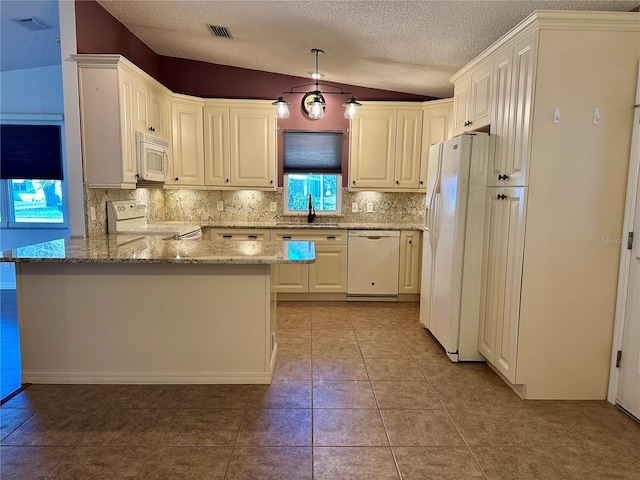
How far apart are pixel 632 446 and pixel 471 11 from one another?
270cm

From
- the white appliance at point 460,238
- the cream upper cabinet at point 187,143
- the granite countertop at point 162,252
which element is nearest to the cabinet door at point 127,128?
the granite countertop at point 162,252

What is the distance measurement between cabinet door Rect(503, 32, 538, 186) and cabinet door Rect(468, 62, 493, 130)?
365mm

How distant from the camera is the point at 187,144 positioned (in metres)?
4.64

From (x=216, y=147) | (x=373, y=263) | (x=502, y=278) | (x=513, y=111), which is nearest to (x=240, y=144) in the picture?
(x=216, y=147)

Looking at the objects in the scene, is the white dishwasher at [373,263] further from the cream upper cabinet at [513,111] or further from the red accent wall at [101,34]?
the red accent wall at [101,34]

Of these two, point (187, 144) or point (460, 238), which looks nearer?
point (460, 238)

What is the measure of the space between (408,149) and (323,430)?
350 cm

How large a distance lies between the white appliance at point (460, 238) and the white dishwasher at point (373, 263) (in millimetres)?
1312

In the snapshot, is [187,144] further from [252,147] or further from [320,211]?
[320,211]

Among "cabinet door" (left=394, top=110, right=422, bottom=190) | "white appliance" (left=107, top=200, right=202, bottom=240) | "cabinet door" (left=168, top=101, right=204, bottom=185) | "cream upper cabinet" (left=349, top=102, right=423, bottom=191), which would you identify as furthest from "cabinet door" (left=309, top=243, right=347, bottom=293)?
"cabinet door" (left=168, top=101, right=204, bottom=185)

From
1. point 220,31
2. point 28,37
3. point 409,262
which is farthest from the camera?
point 409,262

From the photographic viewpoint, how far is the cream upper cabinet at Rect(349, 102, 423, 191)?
4750mm

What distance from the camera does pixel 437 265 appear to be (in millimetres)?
3389

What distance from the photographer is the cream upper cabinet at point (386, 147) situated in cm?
475
